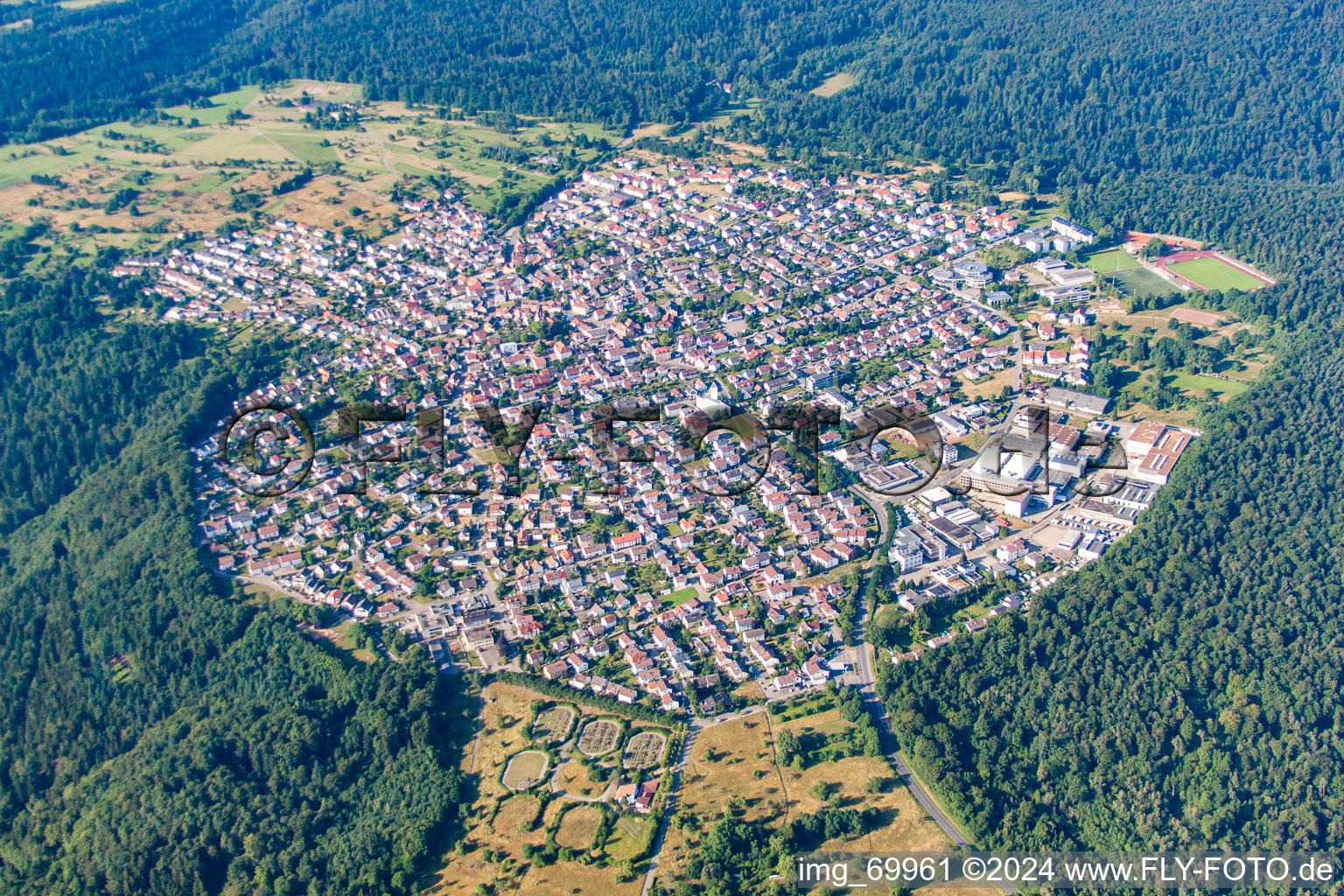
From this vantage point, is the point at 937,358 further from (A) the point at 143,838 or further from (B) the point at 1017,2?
(B) the point at 1017,2

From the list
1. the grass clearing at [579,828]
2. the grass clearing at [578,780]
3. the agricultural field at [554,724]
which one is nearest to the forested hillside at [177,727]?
the agricultural field at [554,724]

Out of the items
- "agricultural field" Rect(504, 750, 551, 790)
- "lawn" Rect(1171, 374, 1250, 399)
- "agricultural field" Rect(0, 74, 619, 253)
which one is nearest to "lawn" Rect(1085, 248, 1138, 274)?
"lawn" Rect(1171, 374, 1250, 399)

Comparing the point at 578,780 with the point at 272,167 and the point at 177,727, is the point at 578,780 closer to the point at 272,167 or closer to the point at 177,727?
the point at 177,727

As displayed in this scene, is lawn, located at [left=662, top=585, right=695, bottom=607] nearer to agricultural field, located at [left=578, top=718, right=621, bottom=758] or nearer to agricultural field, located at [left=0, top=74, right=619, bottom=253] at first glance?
agricultural field, located at [left=578, top=718, right=621, bottom=758]

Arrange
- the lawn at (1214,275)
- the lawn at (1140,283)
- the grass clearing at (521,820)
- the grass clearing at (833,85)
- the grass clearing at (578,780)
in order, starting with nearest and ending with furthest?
the grass clearing at (521,820), the grass clearing at (578,780), the lawn at (1140,283), the lawn at (1214,275), the grass clearing at (833,85)

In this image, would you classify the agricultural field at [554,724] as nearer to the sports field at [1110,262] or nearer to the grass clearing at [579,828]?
the grass clearing at [579,828]
